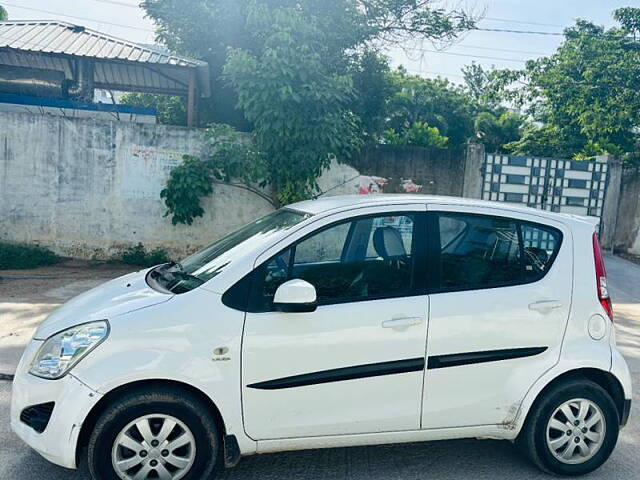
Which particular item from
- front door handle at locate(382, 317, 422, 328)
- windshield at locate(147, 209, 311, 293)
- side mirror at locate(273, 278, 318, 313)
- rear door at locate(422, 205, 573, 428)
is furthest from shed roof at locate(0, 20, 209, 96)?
front door handle at locate(382, 317, 422, 328)

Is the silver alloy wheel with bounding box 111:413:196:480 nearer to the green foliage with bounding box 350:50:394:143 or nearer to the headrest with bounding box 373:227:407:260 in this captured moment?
the headrest with bounding box 373:227:407:260

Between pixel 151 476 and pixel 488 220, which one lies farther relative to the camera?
pixel 488 220

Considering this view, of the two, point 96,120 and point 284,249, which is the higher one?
point 96,120

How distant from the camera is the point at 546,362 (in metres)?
3.60

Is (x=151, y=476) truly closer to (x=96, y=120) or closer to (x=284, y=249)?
(x=284, y=249)

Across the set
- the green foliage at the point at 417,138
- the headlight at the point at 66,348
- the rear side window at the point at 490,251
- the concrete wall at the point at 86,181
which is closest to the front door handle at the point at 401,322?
the rear side window at the point at 490,251

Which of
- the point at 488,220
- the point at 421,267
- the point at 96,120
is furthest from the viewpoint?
the point at 96,120

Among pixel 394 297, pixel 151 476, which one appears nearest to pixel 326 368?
pixel 394 297

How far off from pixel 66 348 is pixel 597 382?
10.5ft

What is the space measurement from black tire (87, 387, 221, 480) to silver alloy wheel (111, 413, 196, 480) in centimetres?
3

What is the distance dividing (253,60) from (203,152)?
6.47 ft

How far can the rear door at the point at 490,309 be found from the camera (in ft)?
11.3

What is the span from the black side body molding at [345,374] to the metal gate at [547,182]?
30.2ft

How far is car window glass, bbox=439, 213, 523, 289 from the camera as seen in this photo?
11.9ft
